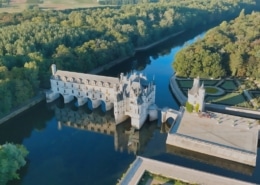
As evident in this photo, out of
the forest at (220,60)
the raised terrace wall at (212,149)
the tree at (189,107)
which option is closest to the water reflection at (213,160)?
the raised terrace wall at (212,149)

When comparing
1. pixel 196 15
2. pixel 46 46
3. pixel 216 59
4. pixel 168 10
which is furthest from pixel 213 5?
pixel 46 46

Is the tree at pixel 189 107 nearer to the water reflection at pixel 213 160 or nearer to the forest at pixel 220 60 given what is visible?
the water reflection at pixel 213 160

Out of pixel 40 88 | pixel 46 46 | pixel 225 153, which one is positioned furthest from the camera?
pixel 46 46

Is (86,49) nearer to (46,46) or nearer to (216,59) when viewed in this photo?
(46,46)

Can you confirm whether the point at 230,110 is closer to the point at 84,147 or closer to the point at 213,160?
the point at 213,160

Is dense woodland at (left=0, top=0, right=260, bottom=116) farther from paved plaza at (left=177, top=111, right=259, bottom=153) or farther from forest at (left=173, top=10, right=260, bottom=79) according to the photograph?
paved plaza at (left=177, top=111, right=259, bottom=153)
